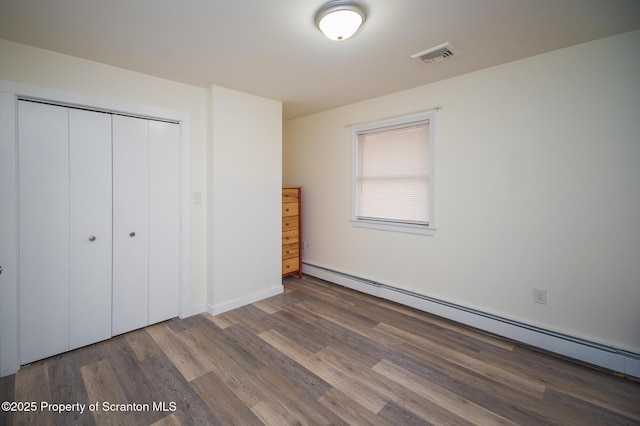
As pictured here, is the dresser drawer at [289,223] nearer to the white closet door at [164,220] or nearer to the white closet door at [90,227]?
the white closet door at [164,220]

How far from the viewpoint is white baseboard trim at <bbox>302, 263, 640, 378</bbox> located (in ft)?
7.24

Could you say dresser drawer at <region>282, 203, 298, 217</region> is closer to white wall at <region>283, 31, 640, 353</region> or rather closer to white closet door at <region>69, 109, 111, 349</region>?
white wall at <region>283, 31, 640, 353</region>

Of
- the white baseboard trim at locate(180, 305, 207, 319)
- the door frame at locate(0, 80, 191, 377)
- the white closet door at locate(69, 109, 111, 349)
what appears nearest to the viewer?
the door frame at locate(0, 80, 191, 377)

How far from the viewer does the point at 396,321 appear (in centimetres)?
308

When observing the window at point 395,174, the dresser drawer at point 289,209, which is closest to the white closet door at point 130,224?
the dresser drawer at point 289,209

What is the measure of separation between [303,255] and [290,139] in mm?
1946

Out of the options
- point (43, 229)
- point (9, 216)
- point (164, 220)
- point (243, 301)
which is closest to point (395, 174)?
point (243, 301)

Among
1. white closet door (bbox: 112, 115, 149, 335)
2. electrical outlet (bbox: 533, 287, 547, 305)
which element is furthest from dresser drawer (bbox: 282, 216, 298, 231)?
electrical outlet (bbox: 533, 287, 547, 305)

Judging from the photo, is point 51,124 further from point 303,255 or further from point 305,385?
point 303,255

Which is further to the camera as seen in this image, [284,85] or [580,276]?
[284,85]

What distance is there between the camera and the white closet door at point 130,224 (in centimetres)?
274

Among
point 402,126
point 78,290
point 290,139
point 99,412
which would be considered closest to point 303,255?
point 290,139

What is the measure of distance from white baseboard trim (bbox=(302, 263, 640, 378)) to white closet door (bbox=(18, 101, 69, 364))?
312 centimetres

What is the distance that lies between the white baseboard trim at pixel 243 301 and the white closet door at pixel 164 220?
39 centimetres
